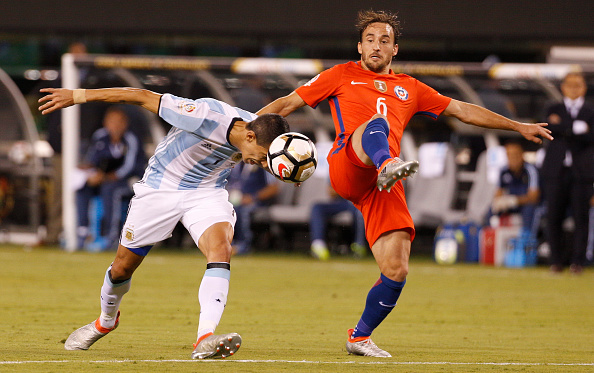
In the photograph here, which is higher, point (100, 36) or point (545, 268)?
point (100, 36)

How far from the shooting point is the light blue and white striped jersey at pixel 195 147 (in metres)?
6.38

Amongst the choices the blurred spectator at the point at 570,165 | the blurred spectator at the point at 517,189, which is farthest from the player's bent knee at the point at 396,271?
the blurred spectator at the point at 517,189

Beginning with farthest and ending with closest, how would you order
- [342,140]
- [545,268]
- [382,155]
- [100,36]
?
[100,36], [545,268], [342,140], [382,155]

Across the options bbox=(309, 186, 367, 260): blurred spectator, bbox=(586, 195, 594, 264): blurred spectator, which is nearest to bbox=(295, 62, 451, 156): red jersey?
bbox=(309, 186, 367, 260): blurred spectator

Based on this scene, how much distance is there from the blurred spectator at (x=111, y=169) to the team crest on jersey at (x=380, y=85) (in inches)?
358

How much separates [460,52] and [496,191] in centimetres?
540

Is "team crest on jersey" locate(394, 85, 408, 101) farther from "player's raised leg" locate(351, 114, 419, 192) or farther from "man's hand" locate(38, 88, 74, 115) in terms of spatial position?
"man's hand" locate(38, 88, 74, 115)

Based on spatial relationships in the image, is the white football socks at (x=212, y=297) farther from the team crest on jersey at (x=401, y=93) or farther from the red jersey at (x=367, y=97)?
the team crest on jersey at (x=401, y=93)

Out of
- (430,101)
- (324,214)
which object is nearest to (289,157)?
(430,101)

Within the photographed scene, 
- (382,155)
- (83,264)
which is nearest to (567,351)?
(382,155)

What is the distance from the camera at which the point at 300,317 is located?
9.14 meters

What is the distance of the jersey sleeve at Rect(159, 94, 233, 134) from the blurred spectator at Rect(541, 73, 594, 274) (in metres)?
7.95

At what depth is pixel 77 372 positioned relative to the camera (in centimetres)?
580

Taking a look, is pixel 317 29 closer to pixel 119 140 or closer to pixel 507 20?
pixel 507 20
